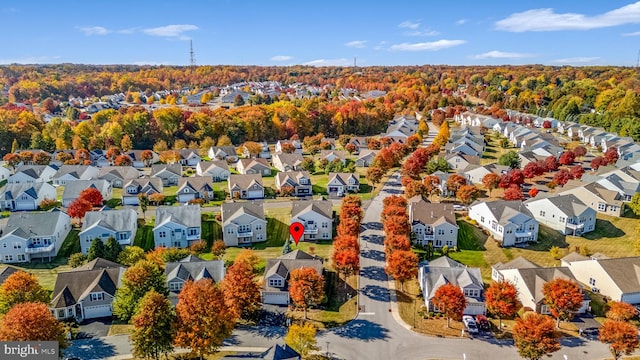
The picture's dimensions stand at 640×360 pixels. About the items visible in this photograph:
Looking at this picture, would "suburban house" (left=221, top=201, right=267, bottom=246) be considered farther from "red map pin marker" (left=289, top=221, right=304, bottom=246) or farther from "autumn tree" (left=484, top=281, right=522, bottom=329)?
"autumn tree" (left=484, top=281, right=522, bottom=329)

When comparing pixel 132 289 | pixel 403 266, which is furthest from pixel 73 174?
pixel 403 266

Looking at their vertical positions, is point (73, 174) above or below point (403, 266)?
above

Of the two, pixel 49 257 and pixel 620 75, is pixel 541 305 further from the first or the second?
pixel 620 75

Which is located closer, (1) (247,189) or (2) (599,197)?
(2) (599,197)

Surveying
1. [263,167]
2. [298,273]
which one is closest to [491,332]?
[298,273]

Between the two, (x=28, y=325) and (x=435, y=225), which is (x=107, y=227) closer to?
(x=28, y=325)
